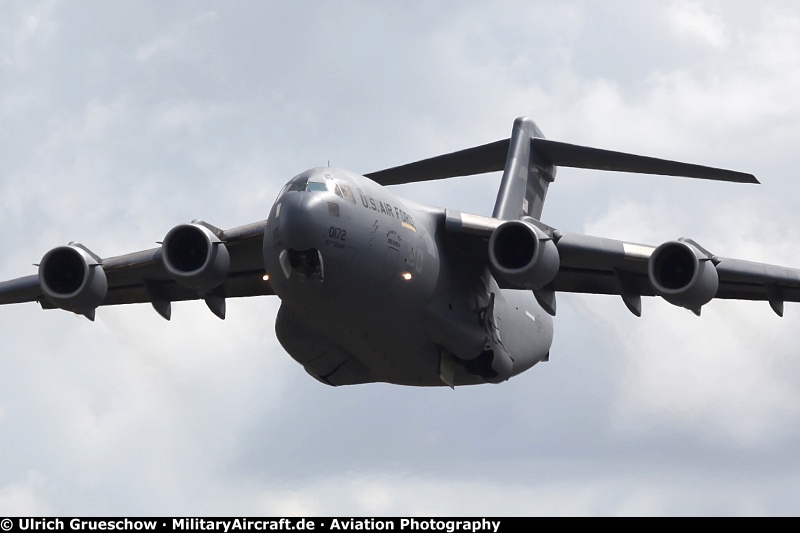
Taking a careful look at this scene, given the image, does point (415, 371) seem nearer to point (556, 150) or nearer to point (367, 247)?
Result: point (367, 247)

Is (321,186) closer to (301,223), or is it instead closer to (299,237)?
(301,223)

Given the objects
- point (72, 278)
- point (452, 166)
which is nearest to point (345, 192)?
point (72, 278)

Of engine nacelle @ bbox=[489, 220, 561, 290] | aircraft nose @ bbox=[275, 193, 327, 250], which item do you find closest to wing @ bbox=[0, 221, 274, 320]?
aircraft nose @ bbox=[275, 193, 327, 250]

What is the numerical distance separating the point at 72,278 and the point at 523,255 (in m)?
6.76

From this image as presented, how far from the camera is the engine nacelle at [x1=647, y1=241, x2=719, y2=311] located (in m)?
19.2

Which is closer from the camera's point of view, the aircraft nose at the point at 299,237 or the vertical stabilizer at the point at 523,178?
the aircraft nose at the point at 299,237

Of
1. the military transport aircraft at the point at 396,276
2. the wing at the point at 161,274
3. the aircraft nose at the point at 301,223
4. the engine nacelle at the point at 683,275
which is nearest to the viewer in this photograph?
the aircraft nose at the point at 301,223

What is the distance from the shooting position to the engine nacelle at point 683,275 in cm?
1917

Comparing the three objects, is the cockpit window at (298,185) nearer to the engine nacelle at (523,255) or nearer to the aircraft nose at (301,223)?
the aircraft nose at (301,223)

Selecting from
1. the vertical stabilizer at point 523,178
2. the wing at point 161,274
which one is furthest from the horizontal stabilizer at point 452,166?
the wing at point 161,274

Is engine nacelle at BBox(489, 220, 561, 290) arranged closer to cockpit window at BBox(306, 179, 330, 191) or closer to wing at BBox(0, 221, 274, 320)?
cockpit window at BBox(306, 179, 330, 191)

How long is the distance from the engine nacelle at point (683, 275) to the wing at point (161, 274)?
566 centimetres

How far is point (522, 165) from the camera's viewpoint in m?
24.4
